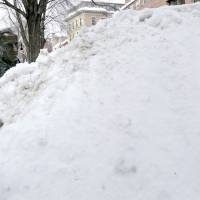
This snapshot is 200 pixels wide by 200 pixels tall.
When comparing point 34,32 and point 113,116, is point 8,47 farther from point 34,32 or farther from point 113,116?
point 113,116

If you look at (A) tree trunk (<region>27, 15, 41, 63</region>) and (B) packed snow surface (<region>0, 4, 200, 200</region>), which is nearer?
(B) packed snow surface (<region>0, 4, 200, 200</region>)

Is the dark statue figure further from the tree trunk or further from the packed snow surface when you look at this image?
the packed snow surface

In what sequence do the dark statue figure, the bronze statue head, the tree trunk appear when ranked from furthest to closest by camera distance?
the bronze statue head < the tree trunk < the dark statue figure

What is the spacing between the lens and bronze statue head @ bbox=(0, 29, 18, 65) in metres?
13.6

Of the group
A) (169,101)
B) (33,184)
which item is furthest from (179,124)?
(33,184)

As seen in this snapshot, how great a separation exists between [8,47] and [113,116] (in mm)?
8997

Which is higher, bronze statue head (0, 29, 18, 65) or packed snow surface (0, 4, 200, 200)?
packed snow surface (0, 4, 200, 200)

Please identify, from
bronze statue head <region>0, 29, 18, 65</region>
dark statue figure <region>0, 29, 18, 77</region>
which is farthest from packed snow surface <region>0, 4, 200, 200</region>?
bronze statue head <region>0, 29, 18, 65</region>

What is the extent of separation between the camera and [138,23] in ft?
23.3

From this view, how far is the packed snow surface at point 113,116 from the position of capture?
4.75 m

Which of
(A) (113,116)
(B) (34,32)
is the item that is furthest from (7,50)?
(A) (113,116)

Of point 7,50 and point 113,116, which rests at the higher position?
point 113,116

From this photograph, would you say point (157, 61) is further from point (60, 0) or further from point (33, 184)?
point (60, 0)

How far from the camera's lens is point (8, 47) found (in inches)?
547
